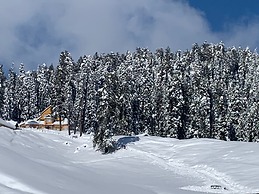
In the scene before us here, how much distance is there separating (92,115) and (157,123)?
17201 millimetres

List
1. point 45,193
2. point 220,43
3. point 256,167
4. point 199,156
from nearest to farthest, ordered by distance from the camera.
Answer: point 45,193
point 256,167
point 199,156
point 220,43

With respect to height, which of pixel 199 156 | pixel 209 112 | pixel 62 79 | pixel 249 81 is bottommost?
pixel 199 156

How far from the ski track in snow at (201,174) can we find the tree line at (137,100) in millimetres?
8885

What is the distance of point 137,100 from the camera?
88062 millimetres

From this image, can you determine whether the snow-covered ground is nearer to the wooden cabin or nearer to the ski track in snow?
the ski track in snow

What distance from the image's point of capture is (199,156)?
4269 centimetres

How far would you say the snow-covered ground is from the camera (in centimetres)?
1216

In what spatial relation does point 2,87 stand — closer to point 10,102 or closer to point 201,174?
point 10,102

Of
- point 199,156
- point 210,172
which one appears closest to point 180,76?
point 199,156

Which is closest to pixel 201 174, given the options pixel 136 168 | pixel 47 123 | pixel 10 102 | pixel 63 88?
pixel 136 168

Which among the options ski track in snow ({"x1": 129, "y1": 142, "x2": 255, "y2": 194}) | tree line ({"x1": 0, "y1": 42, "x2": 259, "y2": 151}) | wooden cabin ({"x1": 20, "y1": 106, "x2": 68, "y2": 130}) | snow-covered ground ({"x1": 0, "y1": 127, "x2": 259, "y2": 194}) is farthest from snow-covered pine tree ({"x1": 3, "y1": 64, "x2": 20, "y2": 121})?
ski track in snow ({"x1": 129, "y1": 142, "x2": 255, "y2": 194})

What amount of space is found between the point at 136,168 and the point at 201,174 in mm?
6677

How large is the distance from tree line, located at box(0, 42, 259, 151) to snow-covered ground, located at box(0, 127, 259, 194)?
6409 mm

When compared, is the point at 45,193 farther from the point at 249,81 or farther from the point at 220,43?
the point at 220,43
